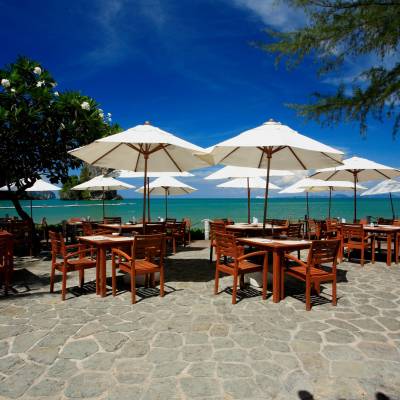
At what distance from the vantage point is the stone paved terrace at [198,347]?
2.93 m

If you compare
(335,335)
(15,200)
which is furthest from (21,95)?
(335,335)

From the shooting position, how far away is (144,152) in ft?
22.9

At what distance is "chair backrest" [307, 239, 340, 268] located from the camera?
497 centimetres

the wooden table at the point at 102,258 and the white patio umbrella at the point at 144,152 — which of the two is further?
the white patio umbrella at the point at 144,152

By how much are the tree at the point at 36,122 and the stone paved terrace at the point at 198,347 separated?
5010 millimetres

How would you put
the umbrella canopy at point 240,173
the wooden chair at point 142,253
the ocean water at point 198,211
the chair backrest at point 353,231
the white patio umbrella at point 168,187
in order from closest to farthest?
1. the wooden chair at point 142,253
2. the chair backrest at point 353,231
3. the umbrella canopy at point 240,173
4. the white patio umbrella at point 168,187
5. the ocean water at point 198,211

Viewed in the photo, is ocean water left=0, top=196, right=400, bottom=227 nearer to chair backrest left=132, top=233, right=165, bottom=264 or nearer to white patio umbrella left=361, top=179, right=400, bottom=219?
white patio umbrella left=361, top=179, right=400, bottom=219

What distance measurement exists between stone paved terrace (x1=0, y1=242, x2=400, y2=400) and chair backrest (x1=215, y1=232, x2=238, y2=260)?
788mm

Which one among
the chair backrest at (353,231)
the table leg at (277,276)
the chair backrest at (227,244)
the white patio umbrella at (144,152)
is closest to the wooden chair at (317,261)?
A: the table leg at (277,276)

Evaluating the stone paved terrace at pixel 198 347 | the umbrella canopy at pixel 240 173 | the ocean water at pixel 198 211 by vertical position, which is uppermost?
the umbrella canopy at pixel 240 173

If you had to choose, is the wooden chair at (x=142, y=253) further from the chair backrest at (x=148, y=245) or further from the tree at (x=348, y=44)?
the tree at (x=348, y=44)

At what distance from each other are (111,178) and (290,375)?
35.5ft

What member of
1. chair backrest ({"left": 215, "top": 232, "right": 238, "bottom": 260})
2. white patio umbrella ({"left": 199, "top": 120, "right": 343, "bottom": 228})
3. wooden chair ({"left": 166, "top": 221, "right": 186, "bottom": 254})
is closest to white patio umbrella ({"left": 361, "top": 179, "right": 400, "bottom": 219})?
white patio umbrella ({"left": 199, "top": 120, "right": 343, "bottom": 228})

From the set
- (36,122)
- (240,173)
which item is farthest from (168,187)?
(36,122)
